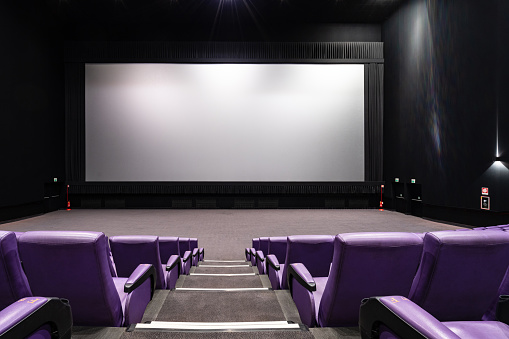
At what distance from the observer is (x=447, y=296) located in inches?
55.1

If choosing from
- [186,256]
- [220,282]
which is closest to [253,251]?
[186,256]

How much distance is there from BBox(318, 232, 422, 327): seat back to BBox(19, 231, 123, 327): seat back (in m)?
1.13

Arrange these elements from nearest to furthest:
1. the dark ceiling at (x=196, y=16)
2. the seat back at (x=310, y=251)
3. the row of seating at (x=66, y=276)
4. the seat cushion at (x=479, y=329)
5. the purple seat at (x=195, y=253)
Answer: the seat cushion at (x=479, y=329) < the row of seating at (x=66, y=276) < the seat back at (x=310, y=251) < the purple seat at (x=195, y=253) < the dark ceiling at (x=196, y=16)

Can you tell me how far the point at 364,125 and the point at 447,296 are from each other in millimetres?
9924

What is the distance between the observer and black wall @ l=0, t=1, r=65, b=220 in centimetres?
773

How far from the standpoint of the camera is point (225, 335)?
4.64ft

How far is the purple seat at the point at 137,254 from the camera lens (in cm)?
246

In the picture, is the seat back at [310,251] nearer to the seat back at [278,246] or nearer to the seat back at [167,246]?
the seat back at [278,246]

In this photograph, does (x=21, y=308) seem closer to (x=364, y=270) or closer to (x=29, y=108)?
(x=364, y=270)

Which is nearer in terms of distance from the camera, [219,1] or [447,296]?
[447,296]

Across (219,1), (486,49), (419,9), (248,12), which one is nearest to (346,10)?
(419,9)

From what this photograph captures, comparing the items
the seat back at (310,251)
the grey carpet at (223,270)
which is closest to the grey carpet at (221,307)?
the seat back at (310,251)

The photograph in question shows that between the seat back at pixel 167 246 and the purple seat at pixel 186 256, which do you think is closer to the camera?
the seat back at pixel 167 246

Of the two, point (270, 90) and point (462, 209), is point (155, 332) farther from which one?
point (270, 90)
